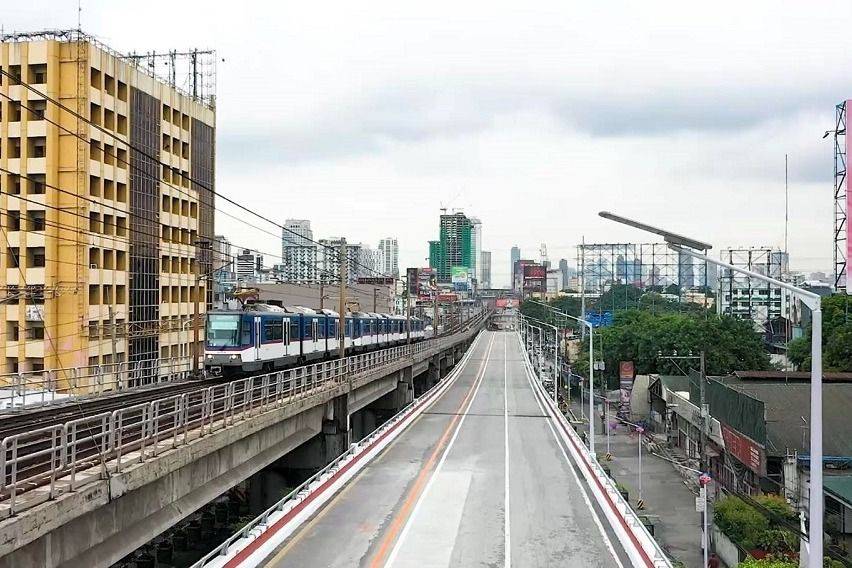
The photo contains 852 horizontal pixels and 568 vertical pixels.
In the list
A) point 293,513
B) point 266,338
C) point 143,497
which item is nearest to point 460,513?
point 293,513

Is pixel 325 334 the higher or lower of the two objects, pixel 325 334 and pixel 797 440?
the higher

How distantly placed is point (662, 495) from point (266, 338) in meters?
22.7

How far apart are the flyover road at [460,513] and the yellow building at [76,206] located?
72.1 ft

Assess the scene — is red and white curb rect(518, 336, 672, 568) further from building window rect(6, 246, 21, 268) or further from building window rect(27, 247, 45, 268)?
building window rect(6, 246, 21, 268)

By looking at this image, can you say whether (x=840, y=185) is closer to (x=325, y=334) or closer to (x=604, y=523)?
(x=325, y=334)

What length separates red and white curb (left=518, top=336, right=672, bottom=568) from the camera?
16.2 metres

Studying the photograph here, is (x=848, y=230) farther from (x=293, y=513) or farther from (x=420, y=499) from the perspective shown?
(x=293, y=513)

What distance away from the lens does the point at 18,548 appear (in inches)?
409

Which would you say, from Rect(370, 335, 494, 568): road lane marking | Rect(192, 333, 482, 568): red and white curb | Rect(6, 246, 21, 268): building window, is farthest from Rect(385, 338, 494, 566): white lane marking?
Rect(6, 246, 21, 268): building window

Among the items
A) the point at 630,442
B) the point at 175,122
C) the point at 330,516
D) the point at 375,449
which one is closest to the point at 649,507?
the point at 375,449

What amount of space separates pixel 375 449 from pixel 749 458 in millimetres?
15704

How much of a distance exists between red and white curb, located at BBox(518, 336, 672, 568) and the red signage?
6.96 meters

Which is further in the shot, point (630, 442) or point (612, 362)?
point (612, 362)

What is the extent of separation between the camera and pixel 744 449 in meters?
33.1
